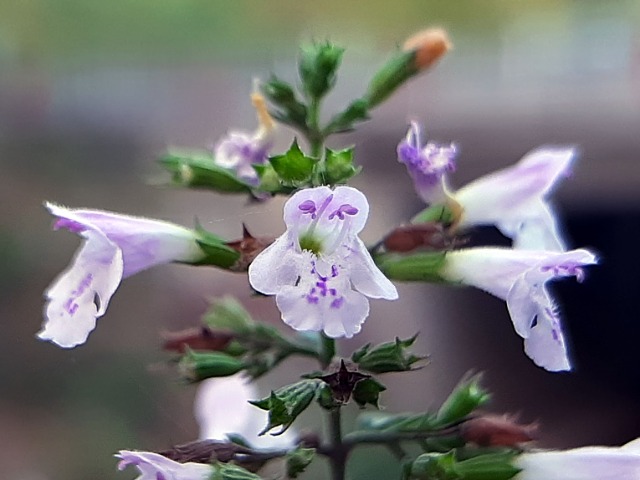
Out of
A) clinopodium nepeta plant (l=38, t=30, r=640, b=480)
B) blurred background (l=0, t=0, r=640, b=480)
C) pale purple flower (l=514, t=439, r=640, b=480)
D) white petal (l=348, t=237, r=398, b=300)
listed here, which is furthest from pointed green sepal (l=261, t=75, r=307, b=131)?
blurred background (l=0, t=0, r=640, b=480)

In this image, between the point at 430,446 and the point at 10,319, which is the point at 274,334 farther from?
the point at 10,319

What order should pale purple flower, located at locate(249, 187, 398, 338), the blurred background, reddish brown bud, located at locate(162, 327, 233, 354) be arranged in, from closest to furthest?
pale purple flower, located at locate(249, 187, 398, 338) → reddish brown bud, located at locate(162, 327, 233, 354) → the blurred background

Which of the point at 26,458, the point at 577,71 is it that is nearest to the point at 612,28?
the point at 577,71

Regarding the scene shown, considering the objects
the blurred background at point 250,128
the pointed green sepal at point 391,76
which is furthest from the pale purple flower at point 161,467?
the blurred background at point 250,128

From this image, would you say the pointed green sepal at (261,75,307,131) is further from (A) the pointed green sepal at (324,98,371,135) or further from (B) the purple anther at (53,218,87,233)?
(B) the purple anther at (53,218,87,233)

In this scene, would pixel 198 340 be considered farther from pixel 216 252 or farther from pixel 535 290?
pixel 535 290

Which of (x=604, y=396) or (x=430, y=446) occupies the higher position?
(x=604, y=396)

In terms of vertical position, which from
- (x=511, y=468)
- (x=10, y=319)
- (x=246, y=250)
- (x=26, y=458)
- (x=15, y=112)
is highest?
(x=15, y=112)

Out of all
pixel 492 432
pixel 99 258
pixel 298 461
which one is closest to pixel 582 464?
pixel 492 432
